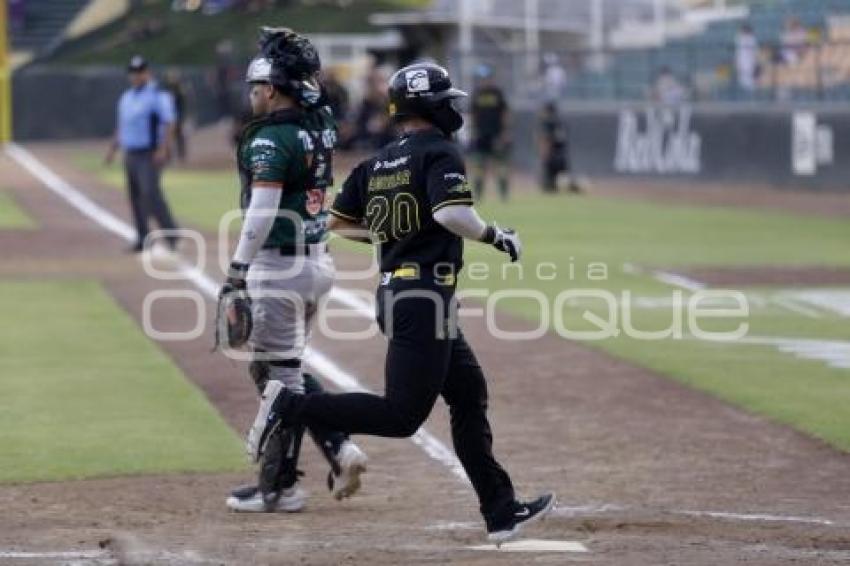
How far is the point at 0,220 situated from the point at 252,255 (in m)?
20.6

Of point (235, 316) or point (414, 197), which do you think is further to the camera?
point (235, 316)

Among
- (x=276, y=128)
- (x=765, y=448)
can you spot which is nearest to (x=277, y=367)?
(x=276, y=128)

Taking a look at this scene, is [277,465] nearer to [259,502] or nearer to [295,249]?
[259,502]

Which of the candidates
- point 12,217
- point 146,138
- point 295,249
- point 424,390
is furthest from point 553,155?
point 424,390

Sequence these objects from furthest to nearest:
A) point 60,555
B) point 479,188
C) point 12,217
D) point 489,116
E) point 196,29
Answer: point 196,29
point 479,188
point 489,116
point 12,217
point 60,555

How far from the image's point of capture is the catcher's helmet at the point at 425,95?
26.2 ft

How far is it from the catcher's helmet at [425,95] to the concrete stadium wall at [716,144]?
25550 mm

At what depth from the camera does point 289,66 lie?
28.7 ft

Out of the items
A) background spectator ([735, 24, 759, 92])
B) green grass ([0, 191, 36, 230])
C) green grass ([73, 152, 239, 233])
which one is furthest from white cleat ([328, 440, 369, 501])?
background spectator ([735, 24, 759, 92])

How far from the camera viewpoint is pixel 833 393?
1253 centimetres

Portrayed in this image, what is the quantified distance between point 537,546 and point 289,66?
2.42m

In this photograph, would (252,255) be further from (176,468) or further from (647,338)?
(647,338)

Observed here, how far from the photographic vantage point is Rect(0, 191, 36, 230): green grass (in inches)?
1086

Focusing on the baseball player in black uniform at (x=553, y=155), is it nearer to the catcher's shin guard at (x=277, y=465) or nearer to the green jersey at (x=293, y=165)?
the green jersey at (x=293, y=165)
